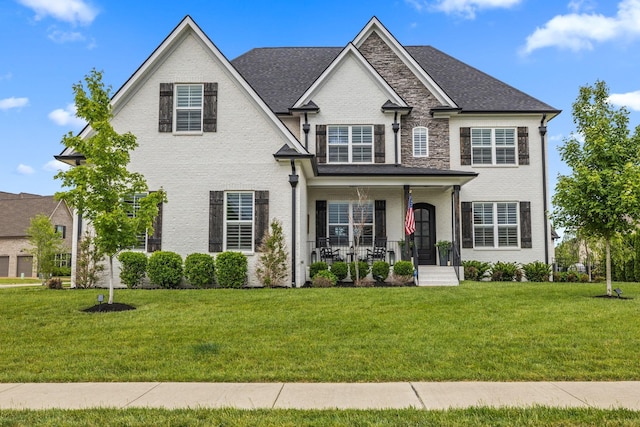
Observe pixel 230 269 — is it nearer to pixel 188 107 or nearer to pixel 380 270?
pixel 380 270

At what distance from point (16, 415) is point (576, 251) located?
25.2 meters

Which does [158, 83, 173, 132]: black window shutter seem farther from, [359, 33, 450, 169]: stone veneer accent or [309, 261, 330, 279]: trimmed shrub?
[359, 33, 450, 169]: stone veneer accent

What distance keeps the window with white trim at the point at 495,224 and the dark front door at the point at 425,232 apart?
1717 mm

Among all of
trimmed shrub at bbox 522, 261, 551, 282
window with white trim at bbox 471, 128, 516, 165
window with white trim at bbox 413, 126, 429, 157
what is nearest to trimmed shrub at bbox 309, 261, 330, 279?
window with white trim at bbox 413, 126, 429, 157

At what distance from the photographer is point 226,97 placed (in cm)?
1600

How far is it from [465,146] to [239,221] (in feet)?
32.8

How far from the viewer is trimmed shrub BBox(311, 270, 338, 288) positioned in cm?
1560

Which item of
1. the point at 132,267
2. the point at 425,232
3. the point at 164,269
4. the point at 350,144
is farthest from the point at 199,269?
the point at 425,232

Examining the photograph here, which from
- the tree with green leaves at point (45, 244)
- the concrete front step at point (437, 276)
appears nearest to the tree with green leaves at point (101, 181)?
the concrete front step at point (437, 276)

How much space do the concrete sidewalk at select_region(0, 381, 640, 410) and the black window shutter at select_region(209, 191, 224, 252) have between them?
31.9ft

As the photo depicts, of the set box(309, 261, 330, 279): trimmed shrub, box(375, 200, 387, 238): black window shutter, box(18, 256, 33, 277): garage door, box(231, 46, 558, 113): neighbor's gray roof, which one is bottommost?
box(18, 256, 33, 277): garage door

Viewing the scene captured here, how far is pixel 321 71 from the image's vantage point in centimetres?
2288

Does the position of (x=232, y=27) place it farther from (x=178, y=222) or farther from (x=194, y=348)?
(x=194, y=348)

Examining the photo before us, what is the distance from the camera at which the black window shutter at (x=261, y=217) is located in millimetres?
15531
